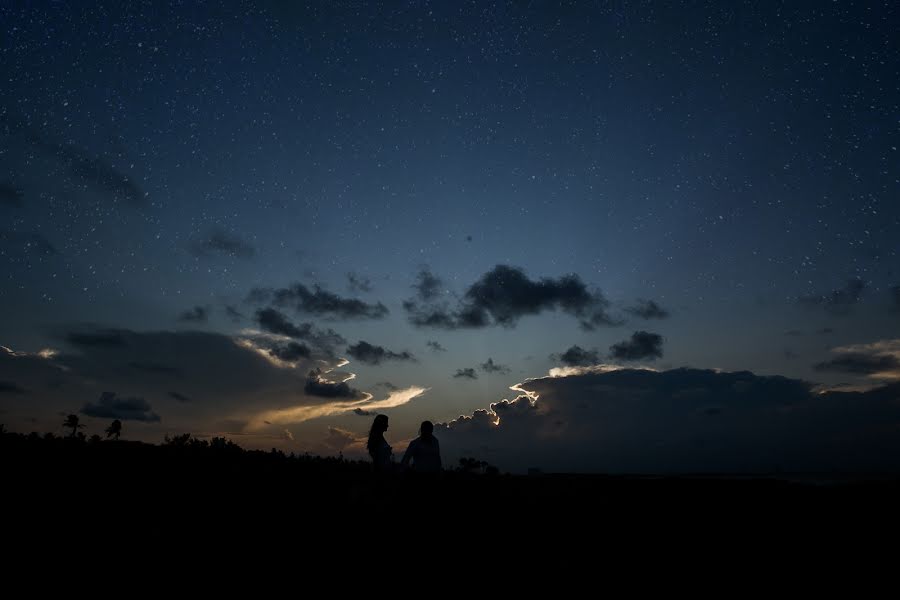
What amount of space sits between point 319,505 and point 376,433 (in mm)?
5128

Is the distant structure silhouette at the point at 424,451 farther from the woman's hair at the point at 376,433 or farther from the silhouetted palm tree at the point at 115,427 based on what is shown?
the silhouetted palm tree at the point at 115,427

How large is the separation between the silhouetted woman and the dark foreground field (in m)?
1.04

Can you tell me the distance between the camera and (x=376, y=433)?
15.6m

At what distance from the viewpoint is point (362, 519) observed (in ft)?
30.9

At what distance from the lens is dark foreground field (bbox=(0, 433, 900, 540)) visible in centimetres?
859

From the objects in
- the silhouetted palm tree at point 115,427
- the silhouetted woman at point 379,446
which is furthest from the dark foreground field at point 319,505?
the silhouetted palm tree at point 115,427

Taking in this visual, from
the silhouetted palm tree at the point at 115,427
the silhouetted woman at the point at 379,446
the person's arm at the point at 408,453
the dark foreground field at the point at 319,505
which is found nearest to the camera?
the dark foreground field at the point at 319,505

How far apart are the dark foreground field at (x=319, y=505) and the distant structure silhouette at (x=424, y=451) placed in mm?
381

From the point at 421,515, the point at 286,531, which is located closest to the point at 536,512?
the point at 421,515

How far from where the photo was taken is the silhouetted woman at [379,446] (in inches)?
607

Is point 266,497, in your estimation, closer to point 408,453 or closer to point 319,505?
point 319,505

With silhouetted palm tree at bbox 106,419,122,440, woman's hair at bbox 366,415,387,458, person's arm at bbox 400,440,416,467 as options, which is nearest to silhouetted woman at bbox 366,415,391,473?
woman's hair at bbox 366,415,387,458

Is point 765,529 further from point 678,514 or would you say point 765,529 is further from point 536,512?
point 536,512

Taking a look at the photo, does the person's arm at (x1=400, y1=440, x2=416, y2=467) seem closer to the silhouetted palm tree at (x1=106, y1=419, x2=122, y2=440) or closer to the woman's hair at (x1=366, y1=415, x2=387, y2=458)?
the woman's hair at (x1=366, y1=415, x2=387, y2=458)
